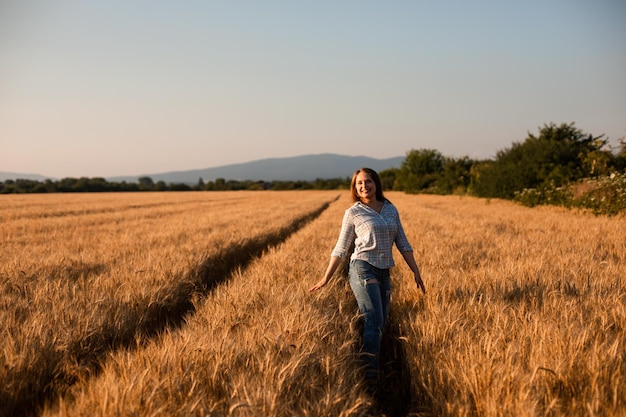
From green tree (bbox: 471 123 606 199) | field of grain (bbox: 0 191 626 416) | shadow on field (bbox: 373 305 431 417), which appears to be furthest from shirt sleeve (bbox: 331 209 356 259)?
green tree (bbox: 471 123 606 199)

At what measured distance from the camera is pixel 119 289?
4.21 m

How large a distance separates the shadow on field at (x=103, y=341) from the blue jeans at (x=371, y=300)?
5.23ft

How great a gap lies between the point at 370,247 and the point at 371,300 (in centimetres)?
48

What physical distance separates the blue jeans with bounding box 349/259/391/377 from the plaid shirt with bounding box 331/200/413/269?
0.32 feet

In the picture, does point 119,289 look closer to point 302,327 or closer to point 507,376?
point 302,327

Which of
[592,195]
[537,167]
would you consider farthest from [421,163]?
[592,195]

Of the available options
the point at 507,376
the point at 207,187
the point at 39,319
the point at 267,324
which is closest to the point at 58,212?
the point at 39,319

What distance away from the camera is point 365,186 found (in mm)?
3455

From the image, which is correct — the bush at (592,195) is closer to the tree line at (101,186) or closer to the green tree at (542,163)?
the green tree at (542,163)

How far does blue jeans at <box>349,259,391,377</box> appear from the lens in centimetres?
298

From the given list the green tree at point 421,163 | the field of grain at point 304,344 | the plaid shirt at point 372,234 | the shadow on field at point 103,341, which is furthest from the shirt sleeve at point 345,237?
the green tree at point 421,163

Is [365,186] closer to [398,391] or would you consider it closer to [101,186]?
[398,391]

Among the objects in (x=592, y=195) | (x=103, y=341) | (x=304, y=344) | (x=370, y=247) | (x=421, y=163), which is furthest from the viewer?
(x=421, y=163)

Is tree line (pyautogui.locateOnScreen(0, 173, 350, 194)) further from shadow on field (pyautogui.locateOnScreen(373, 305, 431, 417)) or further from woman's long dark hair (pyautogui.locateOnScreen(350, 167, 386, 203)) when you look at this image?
shadow on field (pyautogui.locateOnScreen(373, 305, 431, 417))
